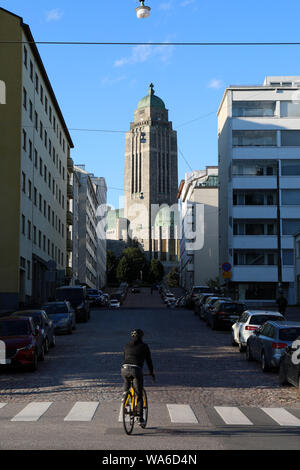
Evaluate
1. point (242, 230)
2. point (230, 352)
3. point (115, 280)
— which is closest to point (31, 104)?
point (242, 230)

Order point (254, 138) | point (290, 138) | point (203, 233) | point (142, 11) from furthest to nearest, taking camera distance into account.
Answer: point (203, 233) < point (254, 138) < point (290, 138) < point (142, 11)

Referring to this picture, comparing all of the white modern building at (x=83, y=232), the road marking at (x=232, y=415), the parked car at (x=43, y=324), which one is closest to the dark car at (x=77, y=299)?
the parked car at (x=43, y=324)

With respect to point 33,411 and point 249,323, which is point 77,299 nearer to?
point 249,323

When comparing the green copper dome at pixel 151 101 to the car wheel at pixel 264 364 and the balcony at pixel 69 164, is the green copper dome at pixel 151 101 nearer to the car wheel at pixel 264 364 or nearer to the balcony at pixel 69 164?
the balcony at pixel 69 164

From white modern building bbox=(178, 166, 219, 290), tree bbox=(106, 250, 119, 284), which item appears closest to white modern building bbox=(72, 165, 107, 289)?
white modern building bbox=(178, 166, 219, 290)

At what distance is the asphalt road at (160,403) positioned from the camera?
953 centimetres

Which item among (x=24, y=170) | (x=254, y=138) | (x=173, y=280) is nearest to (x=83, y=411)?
(x=24, y=170)

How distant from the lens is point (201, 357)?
22.1 metres

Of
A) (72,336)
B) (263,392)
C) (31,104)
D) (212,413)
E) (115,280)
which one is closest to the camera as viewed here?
(212,413)

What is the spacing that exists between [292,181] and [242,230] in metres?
7.10

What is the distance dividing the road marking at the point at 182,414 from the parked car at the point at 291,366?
115 inches

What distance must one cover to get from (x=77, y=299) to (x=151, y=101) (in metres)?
154

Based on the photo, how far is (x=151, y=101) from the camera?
189 m
